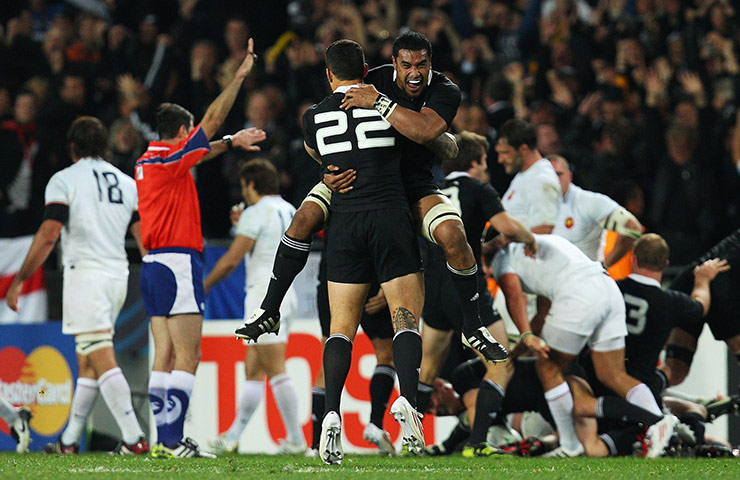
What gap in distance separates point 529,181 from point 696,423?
91.9 inches

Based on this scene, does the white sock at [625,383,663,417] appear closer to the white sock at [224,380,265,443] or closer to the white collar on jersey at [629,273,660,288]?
the white collar on jersey at [629,273,660,288]

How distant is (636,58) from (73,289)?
6617 mm

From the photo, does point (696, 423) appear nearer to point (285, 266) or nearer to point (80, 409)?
point (285, 266)

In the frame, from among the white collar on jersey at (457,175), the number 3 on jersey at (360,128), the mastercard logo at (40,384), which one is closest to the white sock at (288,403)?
the mastercard logo at (40,384)

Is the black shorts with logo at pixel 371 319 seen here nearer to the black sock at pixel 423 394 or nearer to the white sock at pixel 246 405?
the black sock at pixel 423 394

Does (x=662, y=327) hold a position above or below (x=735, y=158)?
below

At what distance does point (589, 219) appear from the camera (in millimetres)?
9961

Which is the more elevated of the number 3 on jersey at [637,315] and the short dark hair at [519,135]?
the short dark hair at [519,135]

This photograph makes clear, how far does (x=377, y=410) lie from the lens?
27.6 feet

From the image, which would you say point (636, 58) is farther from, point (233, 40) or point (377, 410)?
point (377, 410)

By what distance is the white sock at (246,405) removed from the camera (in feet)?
29.9

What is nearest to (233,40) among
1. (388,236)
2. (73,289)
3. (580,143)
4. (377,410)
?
(580,143)

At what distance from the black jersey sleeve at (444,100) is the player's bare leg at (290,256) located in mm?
835

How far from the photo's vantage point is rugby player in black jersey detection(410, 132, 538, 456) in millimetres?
8180
